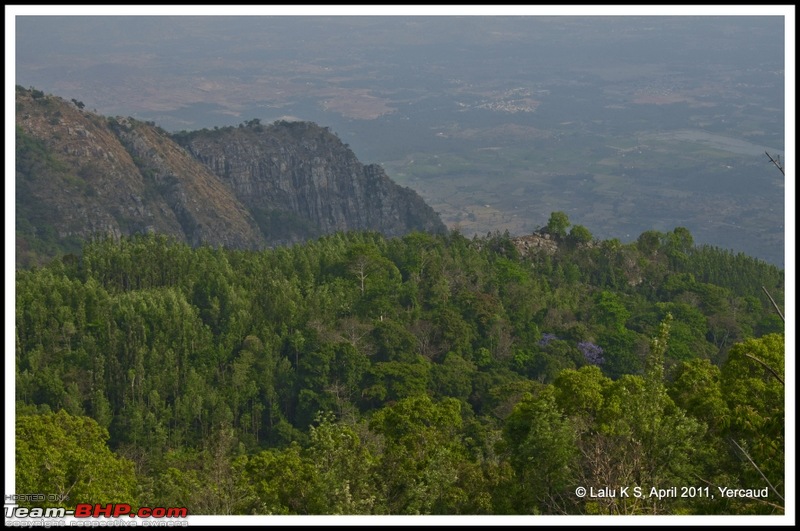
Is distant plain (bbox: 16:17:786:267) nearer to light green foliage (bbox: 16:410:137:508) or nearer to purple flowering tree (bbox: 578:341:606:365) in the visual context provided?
purple flowering tree (bbox: 578:341:606:365)

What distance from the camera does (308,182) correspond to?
384ft

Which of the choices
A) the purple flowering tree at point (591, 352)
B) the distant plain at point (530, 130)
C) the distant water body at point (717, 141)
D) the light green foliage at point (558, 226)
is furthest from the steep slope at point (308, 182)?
the distant water body at point (717, 141)

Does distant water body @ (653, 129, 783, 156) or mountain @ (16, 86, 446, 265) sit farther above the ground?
distant water body @ (653, 129, 783, 156)

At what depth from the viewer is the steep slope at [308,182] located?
110 metres

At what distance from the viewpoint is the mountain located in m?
86.1

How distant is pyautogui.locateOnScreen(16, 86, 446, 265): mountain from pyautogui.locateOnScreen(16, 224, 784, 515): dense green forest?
88.4 ft

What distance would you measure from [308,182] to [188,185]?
22.5 metres

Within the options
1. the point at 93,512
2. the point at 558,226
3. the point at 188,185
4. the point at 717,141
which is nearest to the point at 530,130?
the point at 717,141

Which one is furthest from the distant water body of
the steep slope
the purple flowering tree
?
the purple flowering tree

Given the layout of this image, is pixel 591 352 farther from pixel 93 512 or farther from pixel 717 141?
pixel 717 141

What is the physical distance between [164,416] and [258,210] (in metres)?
71.1

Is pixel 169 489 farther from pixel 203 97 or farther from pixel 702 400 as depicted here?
pixel 203 97

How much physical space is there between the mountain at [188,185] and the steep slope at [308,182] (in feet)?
0.42

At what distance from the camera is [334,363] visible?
4159 centimetres
